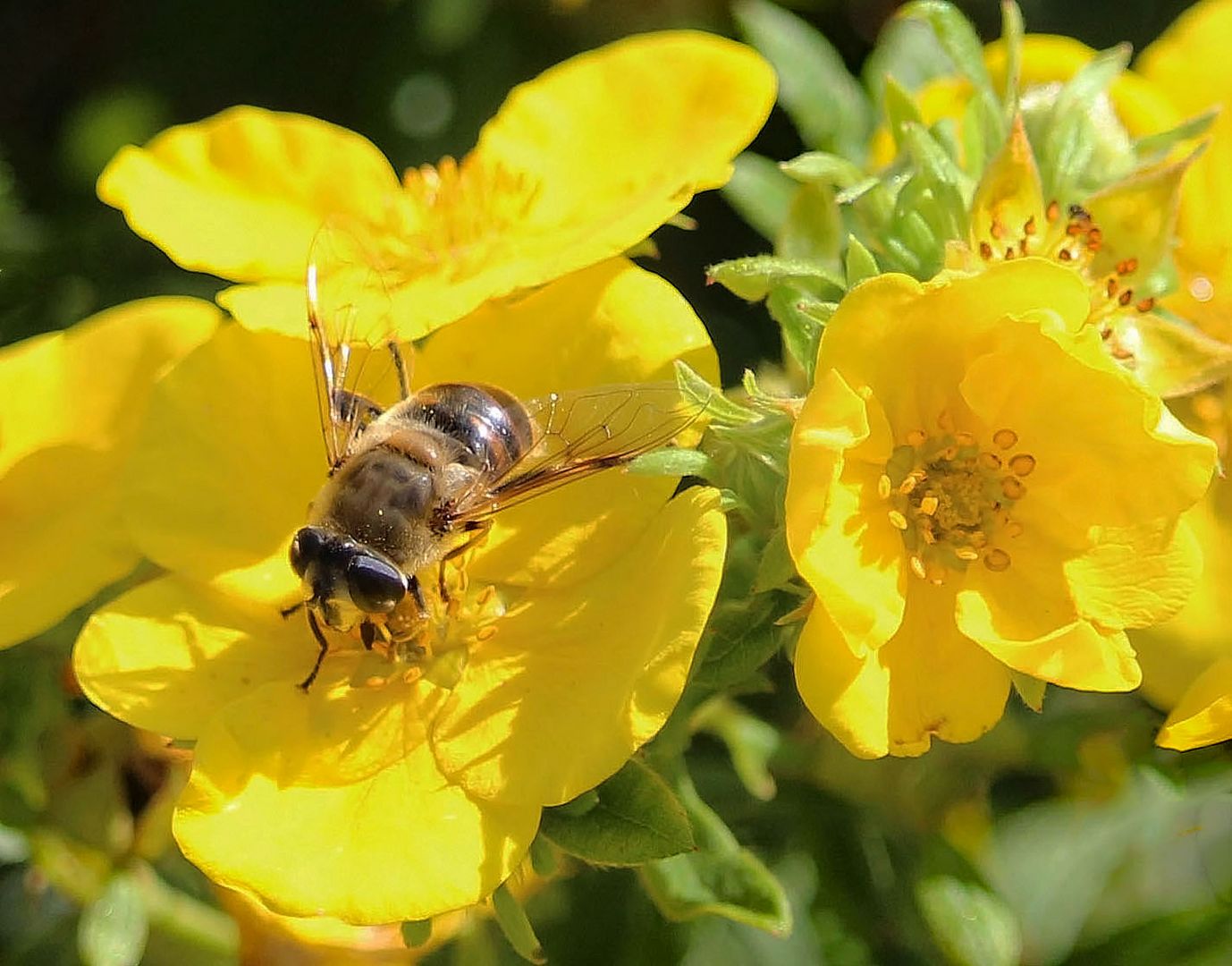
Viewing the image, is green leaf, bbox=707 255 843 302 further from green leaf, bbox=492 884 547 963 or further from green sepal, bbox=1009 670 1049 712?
green leaf, bbox=492 884 547 963

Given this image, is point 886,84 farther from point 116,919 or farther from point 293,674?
point 116,919

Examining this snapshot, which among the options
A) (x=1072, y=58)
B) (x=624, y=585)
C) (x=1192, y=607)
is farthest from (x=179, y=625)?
(x=1072, y=58)

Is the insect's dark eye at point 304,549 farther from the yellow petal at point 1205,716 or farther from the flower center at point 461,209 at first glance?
the yellow petal at point 1205,716

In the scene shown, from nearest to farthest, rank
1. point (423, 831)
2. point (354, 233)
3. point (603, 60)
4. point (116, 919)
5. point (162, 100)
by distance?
1. point (423, 831)
2. point (116, 919)
3. point (354, 233)
4. point (603, 60)
5. point (162, 100)

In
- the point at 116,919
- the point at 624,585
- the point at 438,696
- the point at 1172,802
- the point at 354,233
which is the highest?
the point at 354,233

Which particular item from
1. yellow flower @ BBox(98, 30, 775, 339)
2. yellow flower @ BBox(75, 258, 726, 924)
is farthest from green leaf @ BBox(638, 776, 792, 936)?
yellow flower @ BBox(98, 30, 775, 339)

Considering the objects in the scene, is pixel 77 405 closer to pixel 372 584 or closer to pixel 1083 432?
pixel 372 584
